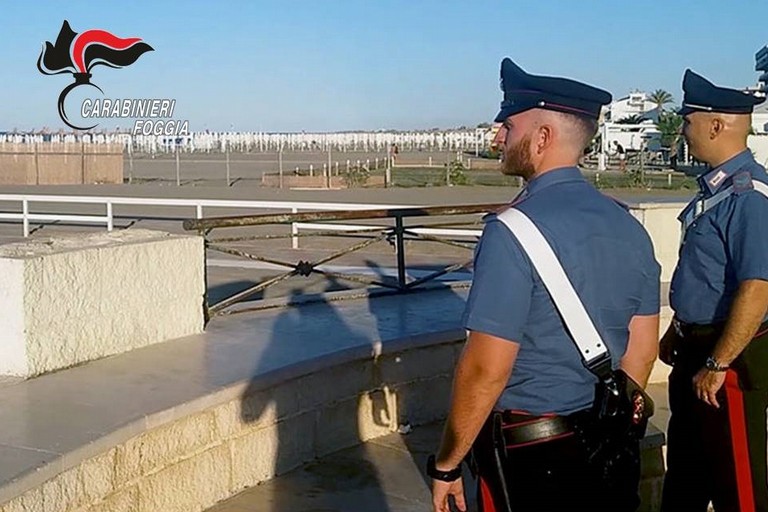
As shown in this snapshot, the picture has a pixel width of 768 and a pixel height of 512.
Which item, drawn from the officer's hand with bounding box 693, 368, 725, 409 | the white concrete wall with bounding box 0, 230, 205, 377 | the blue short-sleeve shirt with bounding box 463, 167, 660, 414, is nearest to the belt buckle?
the officer's hand with bounding box 693, 368, 725, 409

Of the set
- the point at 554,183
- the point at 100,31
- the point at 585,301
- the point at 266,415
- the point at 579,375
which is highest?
the point at 100,31

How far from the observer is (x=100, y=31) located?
3253cm

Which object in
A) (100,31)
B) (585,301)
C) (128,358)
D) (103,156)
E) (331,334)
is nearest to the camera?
(585,301)

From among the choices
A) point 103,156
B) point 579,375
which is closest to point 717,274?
point 579,375

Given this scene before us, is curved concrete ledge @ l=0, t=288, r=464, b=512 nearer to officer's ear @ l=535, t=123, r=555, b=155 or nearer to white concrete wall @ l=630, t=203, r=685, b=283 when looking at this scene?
officer's ear @ l=535, t=123, r=555, b=155

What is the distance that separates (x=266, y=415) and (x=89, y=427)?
3.72ft

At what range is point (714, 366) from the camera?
3.79 m

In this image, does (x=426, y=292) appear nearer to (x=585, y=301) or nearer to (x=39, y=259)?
(x=39, y=259)

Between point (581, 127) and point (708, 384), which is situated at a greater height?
point (581, 127)

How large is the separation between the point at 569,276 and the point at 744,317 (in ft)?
4.13

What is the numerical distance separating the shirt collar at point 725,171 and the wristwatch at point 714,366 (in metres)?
0.65

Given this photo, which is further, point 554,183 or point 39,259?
point 39,259

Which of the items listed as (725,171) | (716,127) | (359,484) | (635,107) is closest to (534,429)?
(725,171)

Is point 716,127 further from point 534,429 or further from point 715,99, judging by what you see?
point 534,429
